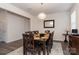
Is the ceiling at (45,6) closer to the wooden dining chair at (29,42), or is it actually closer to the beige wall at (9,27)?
the beige wall at (9,27)

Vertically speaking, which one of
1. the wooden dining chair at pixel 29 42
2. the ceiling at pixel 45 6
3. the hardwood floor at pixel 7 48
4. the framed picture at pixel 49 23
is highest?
the ceiling at pixel 45 6

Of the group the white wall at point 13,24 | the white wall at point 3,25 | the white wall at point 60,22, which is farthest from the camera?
the white wall at point 60,22

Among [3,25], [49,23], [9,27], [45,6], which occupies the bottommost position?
[9,27]

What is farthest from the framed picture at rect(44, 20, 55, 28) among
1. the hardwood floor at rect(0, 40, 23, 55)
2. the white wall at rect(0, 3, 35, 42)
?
the hardwood floor at rect(0, 40, 23, 55)

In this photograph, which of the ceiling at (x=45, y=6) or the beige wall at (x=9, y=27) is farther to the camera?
the beige wall at (x=9, y=27)

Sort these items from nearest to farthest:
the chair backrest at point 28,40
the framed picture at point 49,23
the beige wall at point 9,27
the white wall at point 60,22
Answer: the chair backrest at point 28,40
the beige wall at point 9,27
the white wall at point 60,22
the framed picture at point 49,23

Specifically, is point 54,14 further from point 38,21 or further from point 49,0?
point 49,0

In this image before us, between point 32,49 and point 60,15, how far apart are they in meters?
4.82

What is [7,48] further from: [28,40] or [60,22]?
[60,22]

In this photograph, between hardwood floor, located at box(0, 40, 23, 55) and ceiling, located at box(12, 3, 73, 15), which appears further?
ceiling, located at box(12, 3, 73, 15)

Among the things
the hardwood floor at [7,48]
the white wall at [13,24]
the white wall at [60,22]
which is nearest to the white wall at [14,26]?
the white wall at [13,24]

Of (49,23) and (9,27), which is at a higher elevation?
(49,23)

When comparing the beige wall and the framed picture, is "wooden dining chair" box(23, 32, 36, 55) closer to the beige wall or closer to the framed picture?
the beige wall

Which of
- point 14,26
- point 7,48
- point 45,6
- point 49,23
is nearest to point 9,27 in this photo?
point 14,26
